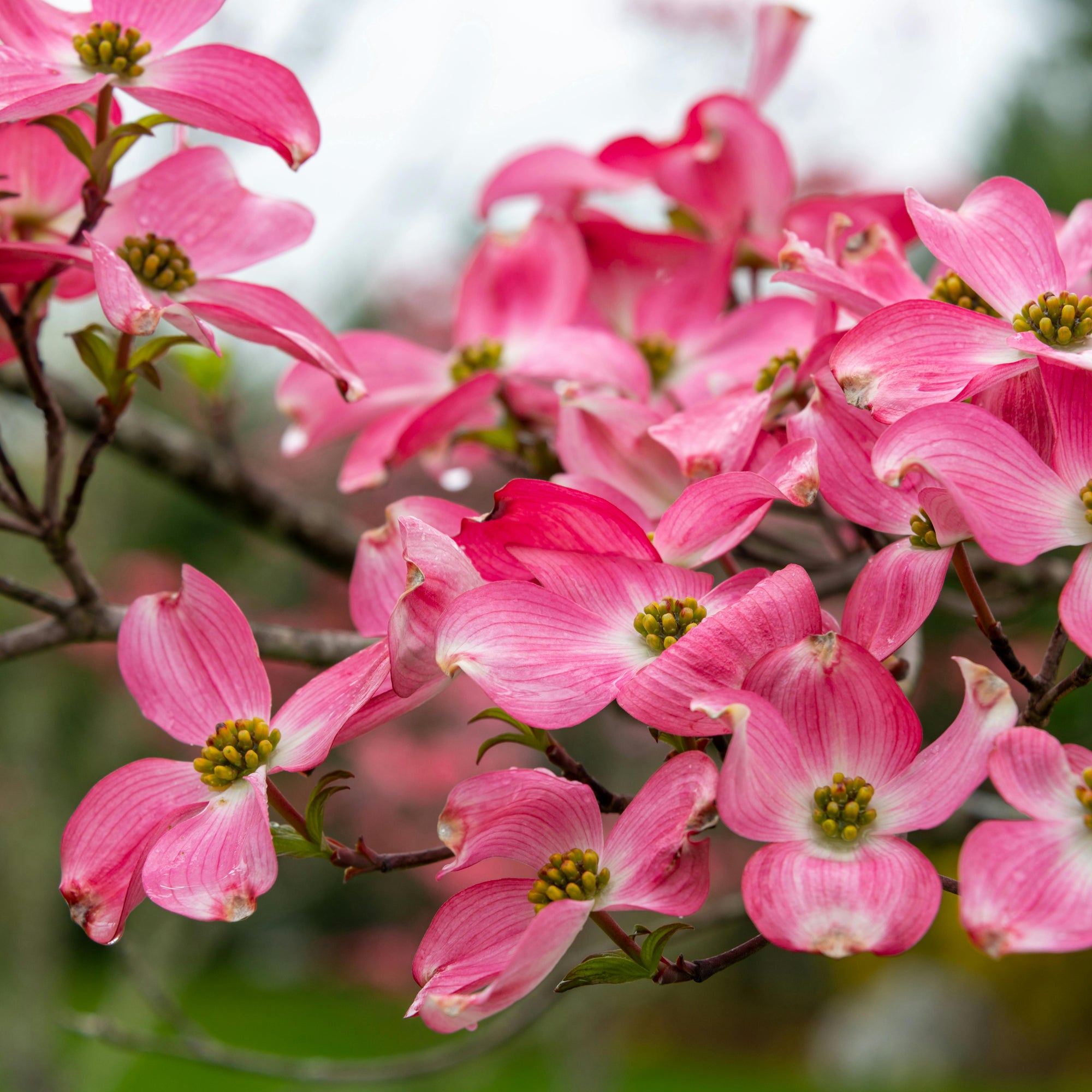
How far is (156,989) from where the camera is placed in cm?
119

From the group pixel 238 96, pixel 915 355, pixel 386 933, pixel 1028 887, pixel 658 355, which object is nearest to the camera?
pixel 1028 887

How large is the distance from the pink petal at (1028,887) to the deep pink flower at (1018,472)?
0.21 ft

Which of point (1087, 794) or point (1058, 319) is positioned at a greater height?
point (1058, 319)

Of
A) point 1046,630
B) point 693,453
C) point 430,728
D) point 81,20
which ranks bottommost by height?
point 430,728

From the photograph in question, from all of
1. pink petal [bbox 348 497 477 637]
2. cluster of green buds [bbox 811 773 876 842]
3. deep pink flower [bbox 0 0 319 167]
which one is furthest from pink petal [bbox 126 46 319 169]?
cluster of green buds [bbox 811 773 876 842]

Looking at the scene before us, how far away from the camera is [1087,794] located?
1.09ft

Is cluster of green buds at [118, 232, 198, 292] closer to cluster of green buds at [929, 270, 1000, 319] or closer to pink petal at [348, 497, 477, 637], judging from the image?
pink petal at [348, 497, 477, 637]

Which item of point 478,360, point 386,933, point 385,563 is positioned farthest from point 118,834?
point 386,933

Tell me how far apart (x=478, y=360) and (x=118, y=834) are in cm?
47

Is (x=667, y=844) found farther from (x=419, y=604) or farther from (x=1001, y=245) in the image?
(x=1001, y=245)

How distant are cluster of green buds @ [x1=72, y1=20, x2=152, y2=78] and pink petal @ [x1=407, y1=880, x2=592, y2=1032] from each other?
17.3 inches

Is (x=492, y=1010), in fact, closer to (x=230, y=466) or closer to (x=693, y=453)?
(x=693, y=453)

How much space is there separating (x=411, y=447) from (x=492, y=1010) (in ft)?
1.39

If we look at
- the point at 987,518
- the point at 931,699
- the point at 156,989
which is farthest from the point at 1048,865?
the point at 931,699
